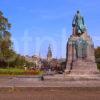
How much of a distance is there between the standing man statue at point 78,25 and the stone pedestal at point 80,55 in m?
0.46

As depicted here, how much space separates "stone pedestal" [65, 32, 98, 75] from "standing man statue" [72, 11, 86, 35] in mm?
460

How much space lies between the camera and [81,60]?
1526 inches

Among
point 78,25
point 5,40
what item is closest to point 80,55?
point 78,25

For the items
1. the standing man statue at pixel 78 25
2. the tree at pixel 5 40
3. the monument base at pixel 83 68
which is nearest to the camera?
the monument base at pixel 83 68

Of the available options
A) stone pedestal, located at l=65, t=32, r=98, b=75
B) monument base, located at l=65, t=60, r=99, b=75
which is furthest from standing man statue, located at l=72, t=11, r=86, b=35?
monument base, located at l=65, t=60, r=99, b=75

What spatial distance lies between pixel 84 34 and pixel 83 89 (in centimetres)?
1797

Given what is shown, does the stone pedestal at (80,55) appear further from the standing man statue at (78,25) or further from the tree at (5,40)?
the tree at (5,40)

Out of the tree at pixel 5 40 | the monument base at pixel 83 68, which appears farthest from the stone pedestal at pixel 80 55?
the tree at pixel 5 40

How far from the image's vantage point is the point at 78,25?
4025cm

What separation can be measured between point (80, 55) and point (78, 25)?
3.51 m

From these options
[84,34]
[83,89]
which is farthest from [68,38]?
[83,89]

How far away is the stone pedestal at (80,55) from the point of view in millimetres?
38162

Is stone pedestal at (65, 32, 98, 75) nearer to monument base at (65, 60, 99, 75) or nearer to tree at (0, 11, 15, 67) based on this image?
monument base at (65, 60, 99, 75)

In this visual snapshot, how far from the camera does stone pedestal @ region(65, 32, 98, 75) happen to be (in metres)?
38.2
